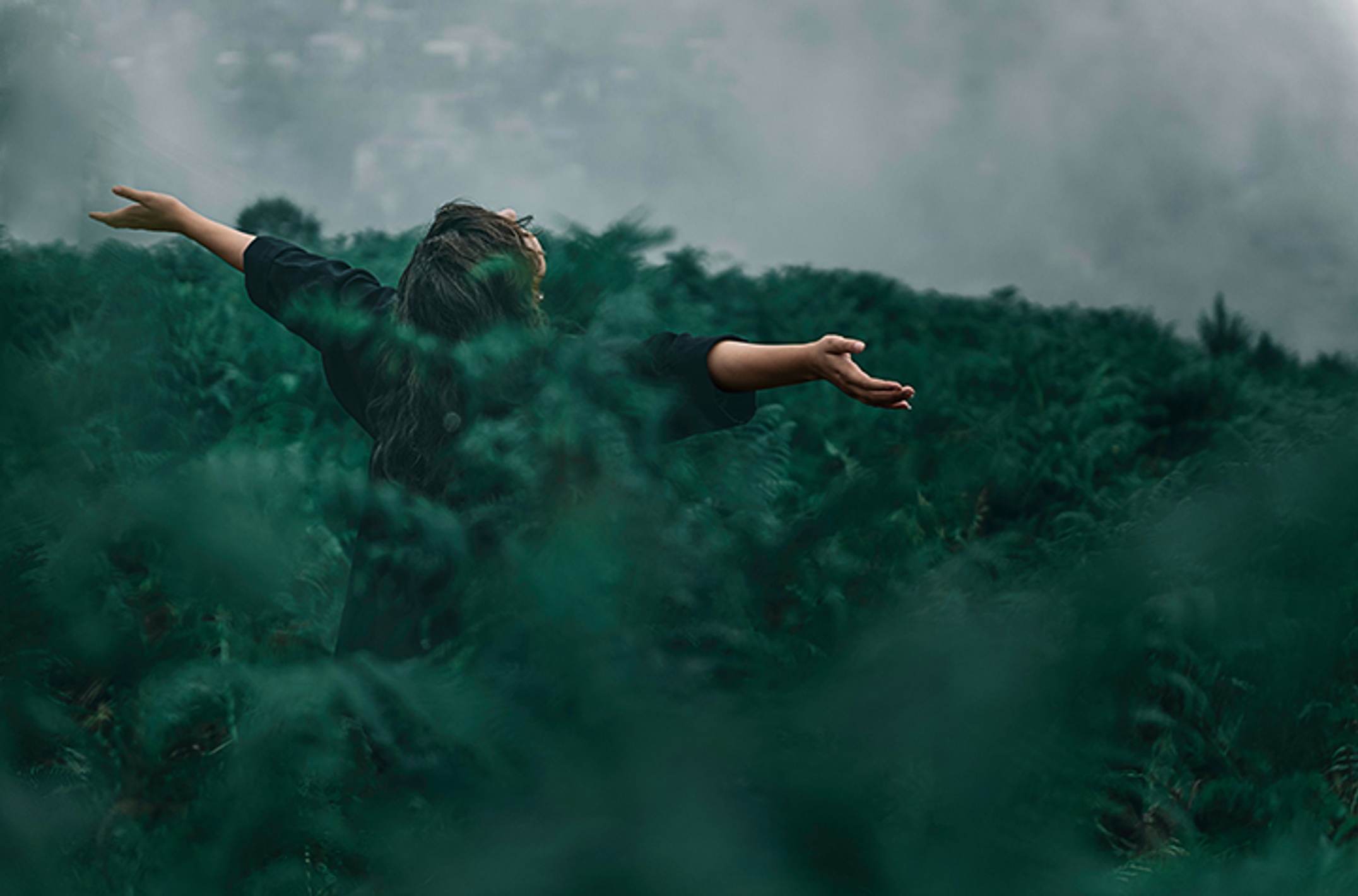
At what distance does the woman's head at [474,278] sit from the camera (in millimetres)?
892

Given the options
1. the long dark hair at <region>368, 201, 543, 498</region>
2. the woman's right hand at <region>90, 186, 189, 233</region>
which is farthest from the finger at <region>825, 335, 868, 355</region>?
the woman's right hand at <region>90, 186, 189, 233</region>

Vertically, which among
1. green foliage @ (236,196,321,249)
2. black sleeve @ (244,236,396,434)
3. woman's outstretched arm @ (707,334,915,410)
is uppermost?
green foliage @ (236,196,321,249)

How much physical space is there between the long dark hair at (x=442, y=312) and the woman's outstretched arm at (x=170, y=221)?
0.27m

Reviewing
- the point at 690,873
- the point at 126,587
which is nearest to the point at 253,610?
the point at 126,587

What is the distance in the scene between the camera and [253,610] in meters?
0.88

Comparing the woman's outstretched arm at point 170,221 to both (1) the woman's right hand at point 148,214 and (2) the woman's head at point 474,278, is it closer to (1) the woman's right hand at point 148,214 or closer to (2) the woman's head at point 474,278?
(1) the woman's right hand at point 148,214

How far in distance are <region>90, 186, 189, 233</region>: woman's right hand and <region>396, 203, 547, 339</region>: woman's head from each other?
37 cm

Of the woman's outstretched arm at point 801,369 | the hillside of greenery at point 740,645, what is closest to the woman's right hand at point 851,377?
the woman's outstretched arm at point 801,369

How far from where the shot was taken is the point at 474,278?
0.89 meters

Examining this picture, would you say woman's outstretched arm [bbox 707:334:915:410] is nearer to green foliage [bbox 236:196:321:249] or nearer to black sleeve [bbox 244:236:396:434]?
black sleeve [bbox 244:236:396:434]

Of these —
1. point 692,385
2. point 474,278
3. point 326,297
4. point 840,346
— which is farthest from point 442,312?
point 840,346

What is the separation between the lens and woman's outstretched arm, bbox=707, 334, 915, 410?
0.64m

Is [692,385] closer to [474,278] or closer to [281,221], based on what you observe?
[474,278]

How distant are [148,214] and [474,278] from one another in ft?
1.59
